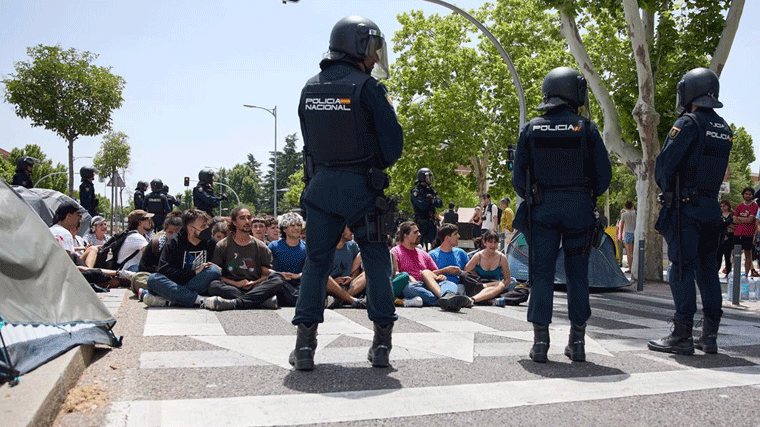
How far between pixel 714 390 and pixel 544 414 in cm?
125

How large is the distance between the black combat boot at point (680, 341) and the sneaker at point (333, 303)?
390cm

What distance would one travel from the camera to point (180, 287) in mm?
8000

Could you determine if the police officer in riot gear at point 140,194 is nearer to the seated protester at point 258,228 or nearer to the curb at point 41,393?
the seated protester at point 258,228

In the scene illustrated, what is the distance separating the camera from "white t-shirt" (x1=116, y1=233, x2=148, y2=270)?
1045 centimetres

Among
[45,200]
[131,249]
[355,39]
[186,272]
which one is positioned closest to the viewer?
[355,39]

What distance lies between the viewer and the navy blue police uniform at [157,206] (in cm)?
1566

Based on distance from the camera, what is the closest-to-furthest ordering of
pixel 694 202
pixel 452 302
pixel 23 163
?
pixel 694 202 < pixel 452 302 < pixel 23 163

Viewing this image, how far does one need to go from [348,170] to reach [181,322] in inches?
115

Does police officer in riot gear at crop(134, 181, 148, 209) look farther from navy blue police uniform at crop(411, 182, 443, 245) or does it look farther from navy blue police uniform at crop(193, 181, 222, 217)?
navy blue police uniform at crop(411, 182, 443, 245)

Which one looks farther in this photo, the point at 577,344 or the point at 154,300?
the point at 154,300


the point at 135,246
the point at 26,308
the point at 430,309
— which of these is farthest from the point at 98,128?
the point at 26,308

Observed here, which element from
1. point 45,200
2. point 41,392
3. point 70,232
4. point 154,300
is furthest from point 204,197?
point 41,392

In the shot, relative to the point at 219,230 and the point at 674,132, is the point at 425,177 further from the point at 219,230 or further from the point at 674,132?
the point at 674,132

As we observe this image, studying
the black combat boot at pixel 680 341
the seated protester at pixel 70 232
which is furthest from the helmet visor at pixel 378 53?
the seated protester at pixel 70 232
